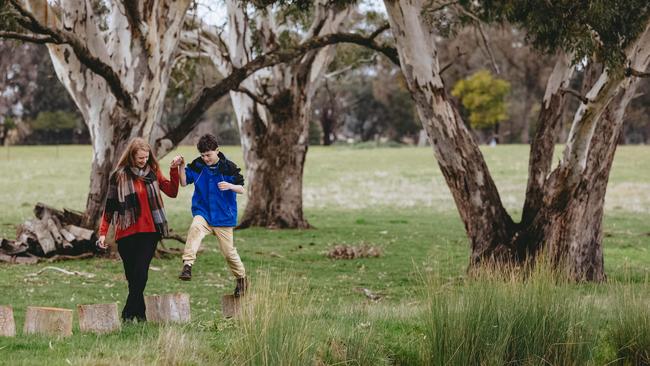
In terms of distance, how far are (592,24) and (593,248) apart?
315 cm

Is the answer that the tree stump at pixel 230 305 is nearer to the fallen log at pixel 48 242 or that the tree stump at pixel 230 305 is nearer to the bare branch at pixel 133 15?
the fallen log at pixel 48 242

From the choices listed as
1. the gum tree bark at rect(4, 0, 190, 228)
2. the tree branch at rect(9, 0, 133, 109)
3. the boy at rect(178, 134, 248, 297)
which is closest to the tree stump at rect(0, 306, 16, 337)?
the boy at rect(178, 134, 248, 297)

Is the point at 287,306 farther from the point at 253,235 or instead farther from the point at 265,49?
the point at 265,49

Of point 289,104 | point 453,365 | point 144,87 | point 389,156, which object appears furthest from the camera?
point 389,156

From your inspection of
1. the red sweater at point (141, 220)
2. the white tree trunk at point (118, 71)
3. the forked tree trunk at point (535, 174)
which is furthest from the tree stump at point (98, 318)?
the white tree trunk at point (118, 71)

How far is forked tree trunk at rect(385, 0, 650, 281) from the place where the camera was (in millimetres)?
12656

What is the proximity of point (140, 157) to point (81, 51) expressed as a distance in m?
5.81

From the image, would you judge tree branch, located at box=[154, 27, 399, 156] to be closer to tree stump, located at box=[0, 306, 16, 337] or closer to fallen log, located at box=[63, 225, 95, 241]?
fallen log, located at box=[63, 225, 95, 241]

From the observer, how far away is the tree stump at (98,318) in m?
7.42

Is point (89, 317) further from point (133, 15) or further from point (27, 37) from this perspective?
point (133, 15)

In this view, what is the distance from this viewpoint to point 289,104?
2158 cm

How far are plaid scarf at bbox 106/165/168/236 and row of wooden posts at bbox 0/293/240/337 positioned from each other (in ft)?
2.38

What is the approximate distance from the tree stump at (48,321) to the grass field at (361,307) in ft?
0.46

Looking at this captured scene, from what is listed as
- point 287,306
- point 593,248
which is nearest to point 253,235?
point 593,248
